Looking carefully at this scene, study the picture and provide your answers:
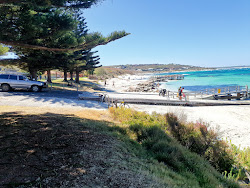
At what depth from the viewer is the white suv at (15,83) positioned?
16.6m

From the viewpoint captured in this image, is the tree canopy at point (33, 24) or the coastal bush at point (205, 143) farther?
the tree canopy at point (33, 24)

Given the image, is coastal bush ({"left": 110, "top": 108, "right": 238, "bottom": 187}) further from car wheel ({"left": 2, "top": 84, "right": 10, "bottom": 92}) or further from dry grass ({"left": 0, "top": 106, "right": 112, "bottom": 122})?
car wheel ({"left": 2, "top": 84, "right": 10, "bottom": 92})

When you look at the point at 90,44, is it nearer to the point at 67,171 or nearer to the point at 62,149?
the point at 62,149

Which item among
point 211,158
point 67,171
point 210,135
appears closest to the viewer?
point 67,171

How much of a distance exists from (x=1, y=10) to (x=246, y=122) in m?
16.0

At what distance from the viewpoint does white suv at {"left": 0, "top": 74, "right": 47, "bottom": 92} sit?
54.3 feet

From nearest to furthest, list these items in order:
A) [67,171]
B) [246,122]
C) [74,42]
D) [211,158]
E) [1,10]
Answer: [67,171], [211,158], [1,10], [74,42], [246,122]

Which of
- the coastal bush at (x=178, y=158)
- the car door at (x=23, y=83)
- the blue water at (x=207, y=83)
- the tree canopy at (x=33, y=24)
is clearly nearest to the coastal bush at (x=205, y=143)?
the coastal bush at (x=178, y=158)

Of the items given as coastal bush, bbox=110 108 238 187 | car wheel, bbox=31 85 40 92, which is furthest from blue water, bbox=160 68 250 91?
coastal bush, bbox=110 108 238 187

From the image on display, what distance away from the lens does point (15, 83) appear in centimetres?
1680

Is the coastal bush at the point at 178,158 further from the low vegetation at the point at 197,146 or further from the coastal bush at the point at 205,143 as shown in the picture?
the coastal bush at the point at 205,143

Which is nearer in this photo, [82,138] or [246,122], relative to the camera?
[82,138]

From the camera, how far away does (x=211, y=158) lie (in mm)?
5320

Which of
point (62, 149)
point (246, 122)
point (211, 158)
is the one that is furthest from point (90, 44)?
point (246, 122)
